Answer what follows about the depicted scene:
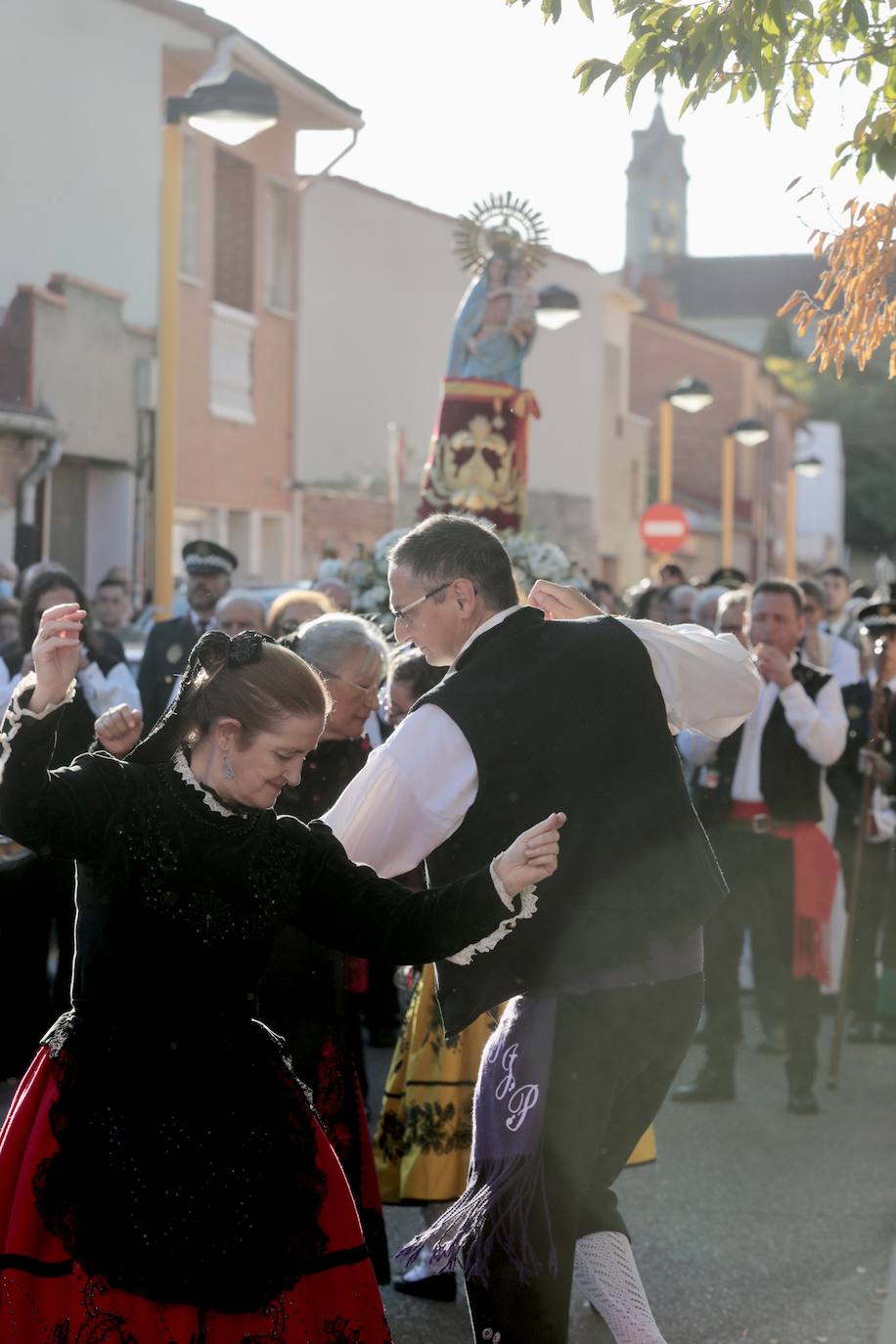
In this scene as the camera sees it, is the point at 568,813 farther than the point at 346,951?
Yes

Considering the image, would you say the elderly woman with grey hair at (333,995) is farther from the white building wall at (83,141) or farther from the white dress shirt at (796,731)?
the white building wall at (83,141)

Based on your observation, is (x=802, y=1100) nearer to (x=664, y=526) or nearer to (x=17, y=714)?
(x=17, y=714)

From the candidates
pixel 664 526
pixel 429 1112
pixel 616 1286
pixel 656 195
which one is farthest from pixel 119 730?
pixel 656 195

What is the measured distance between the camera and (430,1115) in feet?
18.4

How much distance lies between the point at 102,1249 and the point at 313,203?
1118 inches

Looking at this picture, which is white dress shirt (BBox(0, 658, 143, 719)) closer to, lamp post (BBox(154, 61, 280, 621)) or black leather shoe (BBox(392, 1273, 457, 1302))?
black leather shoe (BBox(392, 1273, 457, 1302))

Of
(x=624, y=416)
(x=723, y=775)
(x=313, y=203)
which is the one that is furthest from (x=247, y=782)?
(x=624, y=416)

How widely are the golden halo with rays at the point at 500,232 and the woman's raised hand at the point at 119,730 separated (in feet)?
26.4

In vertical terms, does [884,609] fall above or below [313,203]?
below

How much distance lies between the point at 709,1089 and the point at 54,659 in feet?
17.3

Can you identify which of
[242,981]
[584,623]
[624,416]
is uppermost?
[624,416]

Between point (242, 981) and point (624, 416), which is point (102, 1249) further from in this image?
point (624, 416)

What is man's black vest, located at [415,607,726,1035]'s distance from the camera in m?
4.02

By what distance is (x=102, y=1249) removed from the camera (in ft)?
11.4
